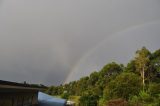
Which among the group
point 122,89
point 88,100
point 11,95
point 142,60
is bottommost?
point 11,95

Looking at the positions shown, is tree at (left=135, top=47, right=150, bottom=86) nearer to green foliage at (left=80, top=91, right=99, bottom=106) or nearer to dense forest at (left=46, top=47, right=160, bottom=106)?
dense forest at (left=46, top=47, right=160, bottom=106)

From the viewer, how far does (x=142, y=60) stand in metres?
66.2

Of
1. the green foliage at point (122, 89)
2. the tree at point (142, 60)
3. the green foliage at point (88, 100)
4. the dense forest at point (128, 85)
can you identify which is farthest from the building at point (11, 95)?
the tree at point (142, 60)

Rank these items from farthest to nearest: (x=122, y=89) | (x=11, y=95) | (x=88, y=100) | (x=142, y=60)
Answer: (x=142, y=60), (x=88, y=100), (x=122, y=89), (x=11, y=95)

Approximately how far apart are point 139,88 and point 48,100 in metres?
→ 15.8

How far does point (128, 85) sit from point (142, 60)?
1928 cm

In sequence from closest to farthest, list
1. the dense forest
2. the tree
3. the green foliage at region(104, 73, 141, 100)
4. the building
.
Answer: the building < the dense forest < the green foliage at region(104, 73, 141, 100) < the tree

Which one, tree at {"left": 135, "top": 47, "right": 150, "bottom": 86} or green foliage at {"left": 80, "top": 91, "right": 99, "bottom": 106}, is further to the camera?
tree at {"left": 135, "top": 47, "right": 150, "bottom": 86}

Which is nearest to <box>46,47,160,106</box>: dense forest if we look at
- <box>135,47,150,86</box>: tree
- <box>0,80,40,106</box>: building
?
<box>135,47,150,86</box>: tree

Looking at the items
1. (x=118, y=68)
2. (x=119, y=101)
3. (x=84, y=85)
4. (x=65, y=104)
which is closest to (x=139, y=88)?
(x=65, y=104)

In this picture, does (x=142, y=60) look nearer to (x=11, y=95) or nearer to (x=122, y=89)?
(x=122, y=89)

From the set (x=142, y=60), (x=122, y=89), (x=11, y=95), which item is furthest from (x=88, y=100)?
(x=11, y=95)

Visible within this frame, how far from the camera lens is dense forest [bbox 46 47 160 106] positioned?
44219 mm

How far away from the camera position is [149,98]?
147ft
